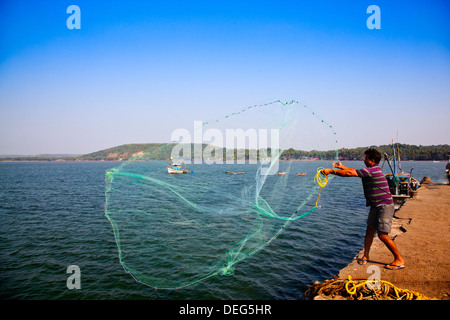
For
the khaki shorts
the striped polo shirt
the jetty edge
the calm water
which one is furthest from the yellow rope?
the calm water

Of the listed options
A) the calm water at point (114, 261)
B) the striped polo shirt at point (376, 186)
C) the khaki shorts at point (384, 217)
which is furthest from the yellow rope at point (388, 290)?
the calm water at point (114, 261)

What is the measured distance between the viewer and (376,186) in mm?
5555

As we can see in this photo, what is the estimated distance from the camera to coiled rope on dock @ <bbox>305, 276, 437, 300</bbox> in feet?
15.8

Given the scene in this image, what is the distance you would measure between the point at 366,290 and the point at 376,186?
2147mm

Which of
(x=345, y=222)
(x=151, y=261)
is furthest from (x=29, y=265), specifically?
(x=345, y=222)

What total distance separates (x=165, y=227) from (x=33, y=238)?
22.3 feet

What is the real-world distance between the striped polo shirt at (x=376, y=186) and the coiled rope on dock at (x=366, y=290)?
1.64 m

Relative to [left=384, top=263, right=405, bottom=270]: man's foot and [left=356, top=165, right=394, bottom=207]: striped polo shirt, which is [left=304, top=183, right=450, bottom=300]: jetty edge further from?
[left=356, top=165, right=394, bottom=207]: striped polo shirt

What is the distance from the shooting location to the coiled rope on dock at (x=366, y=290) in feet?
15.8

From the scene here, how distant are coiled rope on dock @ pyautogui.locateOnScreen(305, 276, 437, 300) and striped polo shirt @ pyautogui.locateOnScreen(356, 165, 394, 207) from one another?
1642 millimetres

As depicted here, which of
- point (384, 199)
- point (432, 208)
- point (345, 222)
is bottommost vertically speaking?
point (345, 222)
